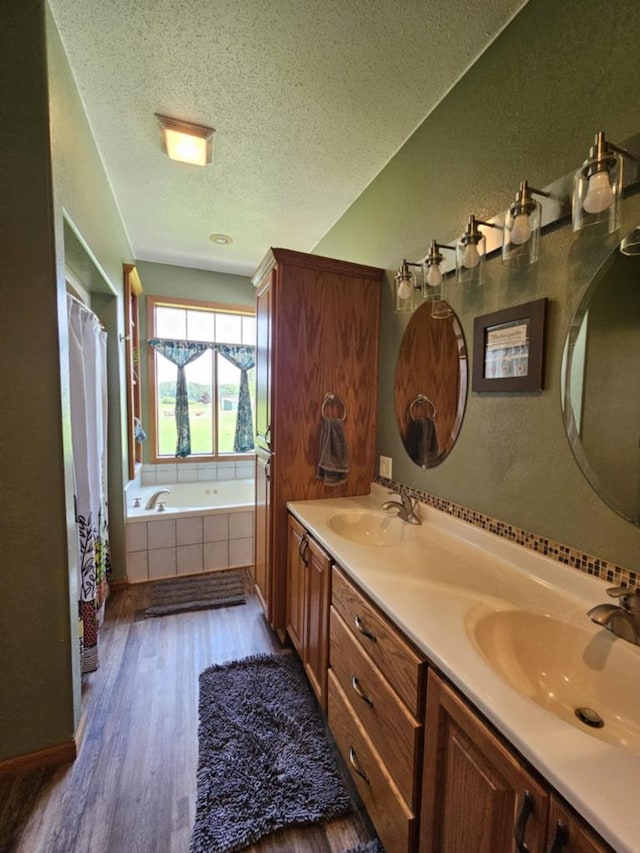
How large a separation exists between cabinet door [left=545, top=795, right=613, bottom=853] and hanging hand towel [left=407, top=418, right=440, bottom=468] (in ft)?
3.73

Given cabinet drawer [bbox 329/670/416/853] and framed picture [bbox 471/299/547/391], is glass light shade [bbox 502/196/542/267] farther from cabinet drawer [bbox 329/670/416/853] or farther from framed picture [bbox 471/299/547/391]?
cabinet drawer [bbox 329/670/416/853]

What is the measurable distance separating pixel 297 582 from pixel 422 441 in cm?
92

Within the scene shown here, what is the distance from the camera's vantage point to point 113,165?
6.67 feet

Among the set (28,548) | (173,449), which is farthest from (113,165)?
(173,449)

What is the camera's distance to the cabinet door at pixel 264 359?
1898 millimetres

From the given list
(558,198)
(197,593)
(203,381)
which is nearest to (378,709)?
(558,198)

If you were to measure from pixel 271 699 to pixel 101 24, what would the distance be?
9.13 feet

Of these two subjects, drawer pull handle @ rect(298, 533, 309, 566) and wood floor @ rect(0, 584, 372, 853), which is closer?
wood floor @ rect(0, 584, 372, 853)

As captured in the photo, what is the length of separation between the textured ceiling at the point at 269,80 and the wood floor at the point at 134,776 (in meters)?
2.71

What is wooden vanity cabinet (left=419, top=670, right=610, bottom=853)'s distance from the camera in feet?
1.76

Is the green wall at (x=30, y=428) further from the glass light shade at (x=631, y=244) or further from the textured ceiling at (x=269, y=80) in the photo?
the glass light shade at (x=631, y=244)

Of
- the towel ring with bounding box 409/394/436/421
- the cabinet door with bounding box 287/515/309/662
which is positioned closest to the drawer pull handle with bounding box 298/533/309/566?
the cabinet door with bounding box 287/515/309/662

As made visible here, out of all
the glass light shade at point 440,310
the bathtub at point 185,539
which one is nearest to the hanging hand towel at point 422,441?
the glass light shade at point 440,310

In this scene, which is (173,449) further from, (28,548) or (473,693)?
(473,693)
